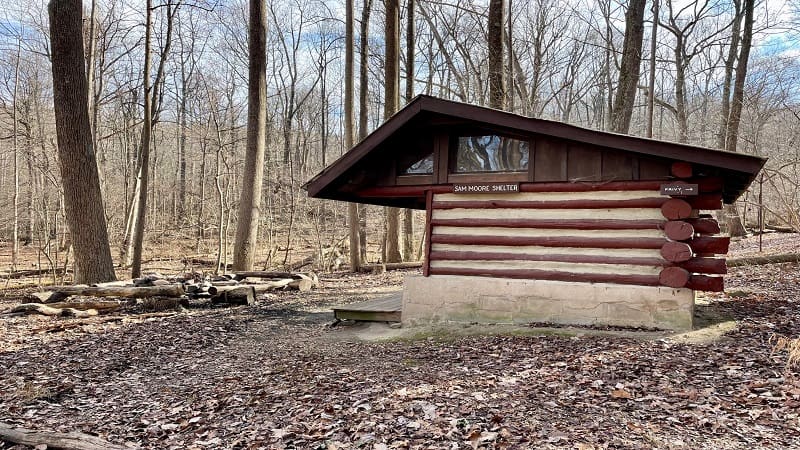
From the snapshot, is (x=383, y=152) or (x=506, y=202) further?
(x=383, y=152)

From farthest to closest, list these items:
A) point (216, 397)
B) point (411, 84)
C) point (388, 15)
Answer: point (411, 84) < point (388, 15) < point (216, 397)

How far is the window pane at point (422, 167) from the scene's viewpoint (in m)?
8.80

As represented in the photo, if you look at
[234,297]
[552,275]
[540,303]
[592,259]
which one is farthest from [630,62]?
[234,297]

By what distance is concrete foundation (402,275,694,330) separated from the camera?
7183 mm

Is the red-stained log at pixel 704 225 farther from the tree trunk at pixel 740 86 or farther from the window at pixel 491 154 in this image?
the tree trunk at pixel 740 86

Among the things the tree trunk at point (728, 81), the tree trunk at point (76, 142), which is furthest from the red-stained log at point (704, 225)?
the tree trunk at point (728, 81)

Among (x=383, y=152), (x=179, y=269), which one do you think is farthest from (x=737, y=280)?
(x=179, y=269)

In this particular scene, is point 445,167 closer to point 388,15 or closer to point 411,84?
point 388,15

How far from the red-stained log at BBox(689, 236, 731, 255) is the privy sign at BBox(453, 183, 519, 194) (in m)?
2.65

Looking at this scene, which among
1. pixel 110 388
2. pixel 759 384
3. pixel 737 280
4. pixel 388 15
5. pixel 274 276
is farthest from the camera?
pixel 388 15

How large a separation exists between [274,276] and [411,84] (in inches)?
368

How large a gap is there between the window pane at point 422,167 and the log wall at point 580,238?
489mm

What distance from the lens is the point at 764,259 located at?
13.2m

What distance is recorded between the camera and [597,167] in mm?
7648
